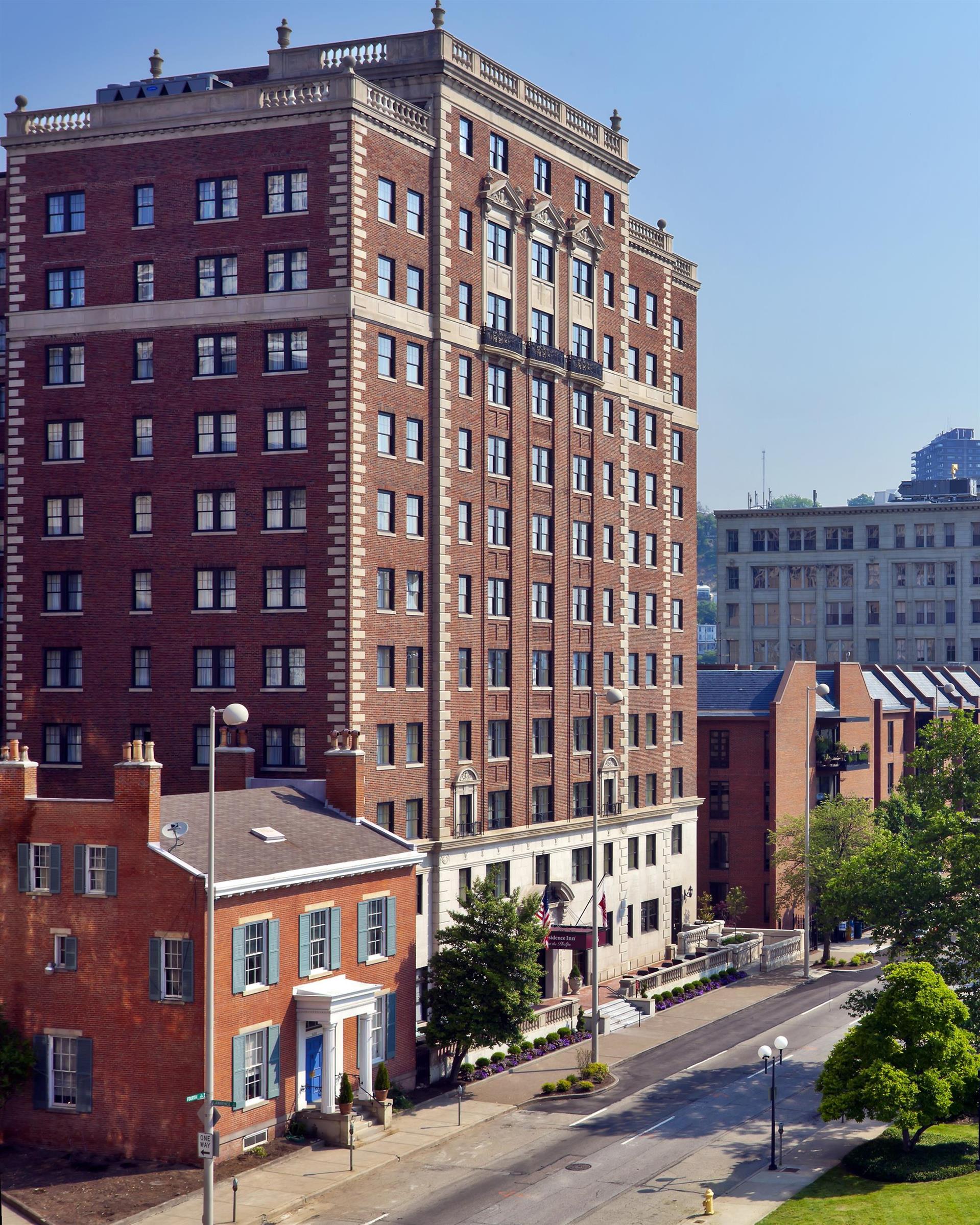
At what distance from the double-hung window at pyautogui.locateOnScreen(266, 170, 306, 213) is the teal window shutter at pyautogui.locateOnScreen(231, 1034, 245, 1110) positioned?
3047 centimetres

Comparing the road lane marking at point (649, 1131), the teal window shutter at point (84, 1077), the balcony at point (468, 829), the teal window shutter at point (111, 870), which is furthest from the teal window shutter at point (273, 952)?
the balcony at point (468, 829)

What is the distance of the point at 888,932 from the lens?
60906 millimetres

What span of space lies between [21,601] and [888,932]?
125ft

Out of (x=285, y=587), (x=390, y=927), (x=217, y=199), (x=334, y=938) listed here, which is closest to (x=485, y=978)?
(x=390, y=927)

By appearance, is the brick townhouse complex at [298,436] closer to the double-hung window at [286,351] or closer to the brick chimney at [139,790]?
the double-hung window at [286,351]

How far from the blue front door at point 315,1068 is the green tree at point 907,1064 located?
16082 millimetres

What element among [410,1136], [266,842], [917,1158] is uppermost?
[266,842]

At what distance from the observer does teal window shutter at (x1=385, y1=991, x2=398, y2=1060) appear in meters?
56.4

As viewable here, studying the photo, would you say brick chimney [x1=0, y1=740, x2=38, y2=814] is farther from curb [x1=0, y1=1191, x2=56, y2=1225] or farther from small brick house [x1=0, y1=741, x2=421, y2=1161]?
curb [x1=0, y1=1191, x2=56, y2=1225]

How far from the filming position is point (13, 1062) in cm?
4903

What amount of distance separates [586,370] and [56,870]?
42038mm

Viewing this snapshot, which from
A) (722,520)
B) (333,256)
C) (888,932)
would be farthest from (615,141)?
(722,520)

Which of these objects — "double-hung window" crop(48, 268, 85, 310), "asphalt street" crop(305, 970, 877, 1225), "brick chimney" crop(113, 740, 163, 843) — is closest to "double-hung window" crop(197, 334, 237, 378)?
"double-hung window" crop(48, 268, 85, 310)

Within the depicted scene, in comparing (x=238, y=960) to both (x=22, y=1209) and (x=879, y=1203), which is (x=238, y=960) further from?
(x=879, y=1203)
